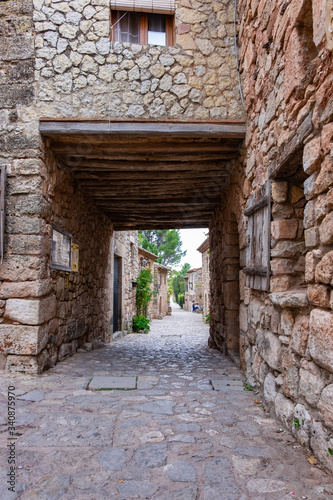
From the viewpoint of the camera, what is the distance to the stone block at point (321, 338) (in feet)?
5.85

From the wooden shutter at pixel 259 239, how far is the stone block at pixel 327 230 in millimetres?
911

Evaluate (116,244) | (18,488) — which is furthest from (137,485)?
(116,244)

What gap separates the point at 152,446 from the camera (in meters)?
2.15

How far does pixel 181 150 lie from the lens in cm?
405

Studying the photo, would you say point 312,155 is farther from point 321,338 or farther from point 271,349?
point 271,349

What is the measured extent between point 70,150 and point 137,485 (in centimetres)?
333

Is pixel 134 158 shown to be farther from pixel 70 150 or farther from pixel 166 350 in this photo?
pixel 166 350

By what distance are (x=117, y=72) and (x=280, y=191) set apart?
2.23 metres

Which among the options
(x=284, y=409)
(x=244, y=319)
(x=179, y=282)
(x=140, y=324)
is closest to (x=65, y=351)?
(x=244, y=319)

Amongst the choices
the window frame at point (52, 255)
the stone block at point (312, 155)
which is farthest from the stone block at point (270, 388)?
the window frame at point (52, 255)

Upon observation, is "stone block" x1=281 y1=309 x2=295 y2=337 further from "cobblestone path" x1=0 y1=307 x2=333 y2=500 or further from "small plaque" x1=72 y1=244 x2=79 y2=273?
"small plaque" x1=72 y1=244 x2=79 y2=273

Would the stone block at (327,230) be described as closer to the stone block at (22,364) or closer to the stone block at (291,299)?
the stone block at (291,299)

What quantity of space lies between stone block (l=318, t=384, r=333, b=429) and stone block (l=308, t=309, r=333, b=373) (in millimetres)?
107

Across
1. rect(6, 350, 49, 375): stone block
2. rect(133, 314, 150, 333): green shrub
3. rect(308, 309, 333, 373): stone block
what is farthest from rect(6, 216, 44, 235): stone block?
rect(133, 314, 150, 333): green shrub
